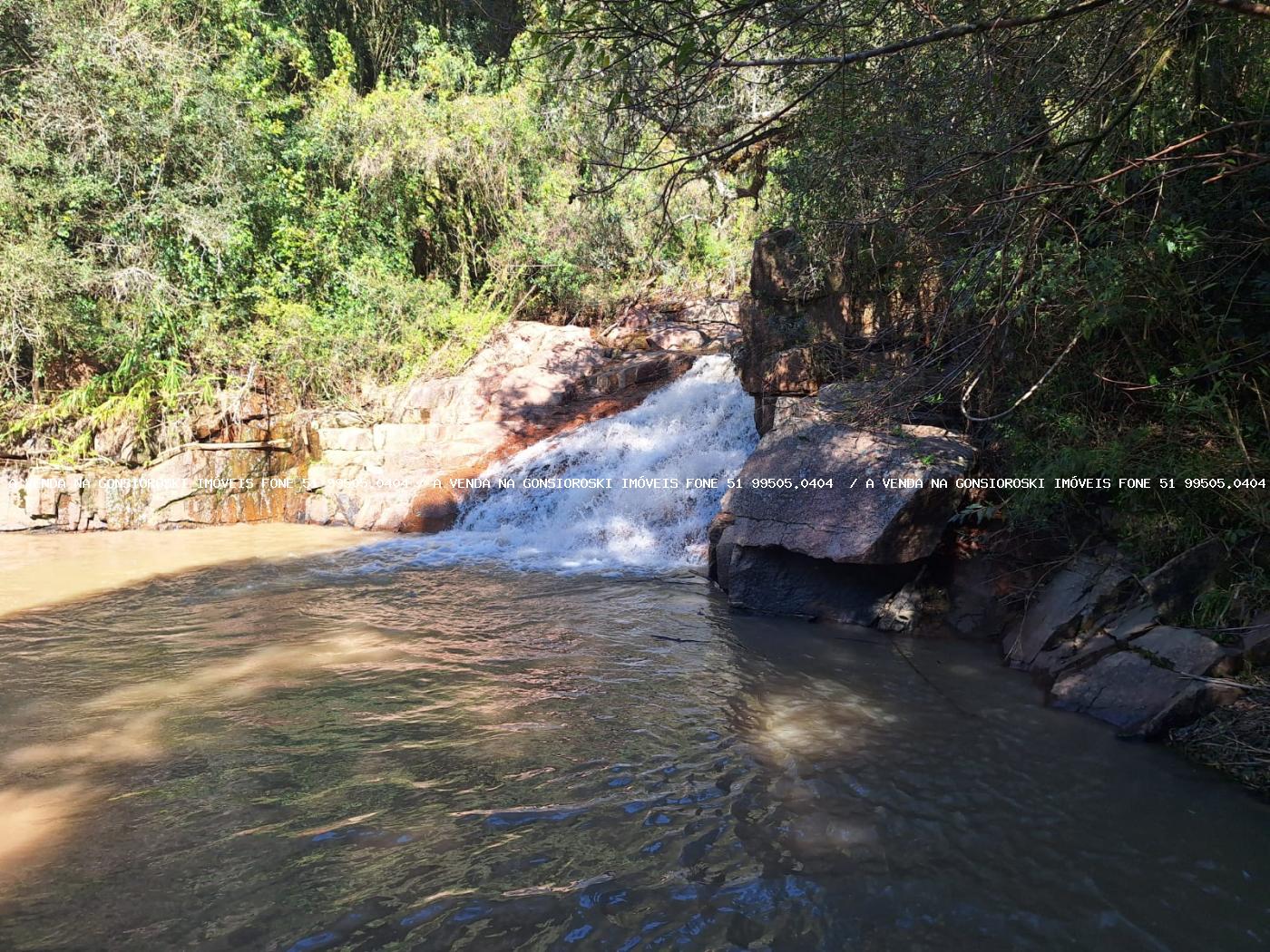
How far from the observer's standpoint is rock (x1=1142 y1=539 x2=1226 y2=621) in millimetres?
4285

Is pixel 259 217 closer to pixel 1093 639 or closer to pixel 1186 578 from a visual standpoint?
pixel 1093 639

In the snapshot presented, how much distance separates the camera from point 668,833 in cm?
311

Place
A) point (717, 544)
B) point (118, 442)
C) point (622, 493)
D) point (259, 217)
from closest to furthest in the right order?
1. point (717, 544)
2. point (622, 493)
3. point (118, 442)
4. point (259, 217)

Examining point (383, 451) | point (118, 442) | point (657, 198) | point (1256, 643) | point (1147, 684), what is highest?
point (657, 198)

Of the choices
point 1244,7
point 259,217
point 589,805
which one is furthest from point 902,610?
point 259,217

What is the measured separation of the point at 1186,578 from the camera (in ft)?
14.2

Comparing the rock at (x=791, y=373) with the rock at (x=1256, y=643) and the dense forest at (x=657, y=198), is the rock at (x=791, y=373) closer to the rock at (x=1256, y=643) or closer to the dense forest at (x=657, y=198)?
the dense forest at (x=657, y=198)

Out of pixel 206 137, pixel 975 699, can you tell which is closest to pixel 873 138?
pixel 975 699

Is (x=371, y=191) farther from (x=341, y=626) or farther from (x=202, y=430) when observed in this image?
(x=341, y=626)

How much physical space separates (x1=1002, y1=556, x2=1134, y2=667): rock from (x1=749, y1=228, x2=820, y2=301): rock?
150 inches

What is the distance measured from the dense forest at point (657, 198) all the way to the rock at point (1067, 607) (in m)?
0.28

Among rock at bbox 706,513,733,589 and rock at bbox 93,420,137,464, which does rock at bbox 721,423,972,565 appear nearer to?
rock at bbox 706,513,733,589

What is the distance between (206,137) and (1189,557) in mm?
14192

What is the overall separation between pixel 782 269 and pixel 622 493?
2.98 metres
